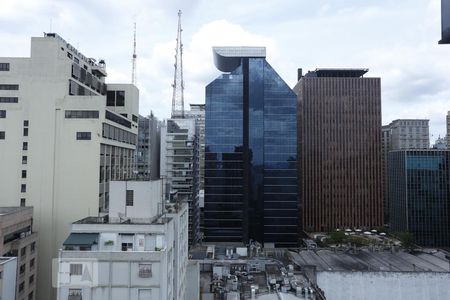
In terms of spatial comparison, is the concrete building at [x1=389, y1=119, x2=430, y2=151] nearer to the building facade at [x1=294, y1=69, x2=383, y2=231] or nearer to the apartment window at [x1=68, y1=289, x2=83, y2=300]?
the building facade at [x1=294, y1=69, x2=383, y2=231]

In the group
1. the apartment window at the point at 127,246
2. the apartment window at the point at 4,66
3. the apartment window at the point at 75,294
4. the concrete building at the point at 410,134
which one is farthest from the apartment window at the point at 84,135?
the concrete building at the point at 410,134

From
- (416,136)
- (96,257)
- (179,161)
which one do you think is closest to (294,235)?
(179,161)

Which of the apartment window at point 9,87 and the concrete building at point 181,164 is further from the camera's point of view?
the concrete building at point 181,164

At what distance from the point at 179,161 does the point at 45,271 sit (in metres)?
48.7

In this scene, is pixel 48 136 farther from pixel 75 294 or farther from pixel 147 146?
pixel 147 146

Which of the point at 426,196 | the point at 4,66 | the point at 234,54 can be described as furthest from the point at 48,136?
the point at 426,196

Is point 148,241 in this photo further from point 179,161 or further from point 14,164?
point 179,161

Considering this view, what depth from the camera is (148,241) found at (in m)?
27.0

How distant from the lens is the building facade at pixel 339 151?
126688 mm

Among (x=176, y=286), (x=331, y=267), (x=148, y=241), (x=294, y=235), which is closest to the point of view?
(x=148, y=241)

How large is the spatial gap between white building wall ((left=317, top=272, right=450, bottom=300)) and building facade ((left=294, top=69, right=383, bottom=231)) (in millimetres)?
70797

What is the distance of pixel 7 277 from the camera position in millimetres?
31984

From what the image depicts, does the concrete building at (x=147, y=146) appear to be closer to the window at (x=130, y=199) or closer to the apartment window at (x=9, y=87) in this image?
the apartment window at (x=9, y=87)

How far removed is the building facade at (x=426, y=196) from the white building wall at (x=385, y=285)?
64378mm
